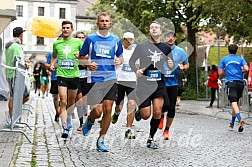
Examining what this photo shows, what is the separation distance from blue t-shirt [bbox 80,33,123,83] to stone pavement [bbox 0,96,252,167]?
3.50ft

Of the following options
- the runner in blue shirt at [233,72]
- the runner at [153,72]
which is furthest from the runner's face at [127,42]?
the runner in blue shirt at [233,72]

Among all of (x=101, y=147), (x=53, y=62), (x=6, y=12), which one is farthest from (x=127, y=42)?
(x=6, y=12)

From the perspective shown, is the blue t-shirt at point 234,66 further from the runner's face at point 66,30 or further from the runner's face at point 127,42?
the runner's face at point 66,30

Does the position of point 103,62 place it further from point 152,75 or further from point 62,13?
point 62,13

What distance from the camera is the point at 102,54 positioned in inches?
330

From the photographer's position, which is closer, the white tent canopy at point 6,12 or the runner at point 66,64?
the white tent canopy at point 6,12

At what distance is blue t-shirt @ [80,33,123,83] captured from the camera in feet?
27.5

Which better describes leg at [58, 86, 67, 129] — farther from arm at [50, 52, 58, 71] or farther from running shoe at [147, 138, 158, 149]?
running shoe at [147, 138, 158, 149]

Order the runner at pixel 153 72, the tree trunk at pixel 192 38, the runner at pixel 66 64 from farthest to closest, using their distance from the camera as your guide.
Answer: the tree trunk at pixel 192 38 → the runner at pixel 66 64 → the runner at pixel 153 72

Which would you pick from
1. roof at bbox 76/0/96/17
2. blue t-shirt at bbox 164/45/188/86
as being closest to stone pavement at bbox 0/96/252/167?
blue t-shirt at bbox 164/45/188/86

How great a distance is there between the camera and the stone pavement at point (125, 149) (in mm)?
7324

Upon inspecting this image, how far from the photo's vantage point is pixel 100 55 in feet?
27.5

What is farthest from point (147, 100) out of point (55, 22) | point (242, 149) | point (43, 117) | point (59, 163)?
point (55, 22)

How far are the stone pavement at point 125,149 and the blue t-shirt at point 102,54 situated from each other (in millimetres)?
1066
